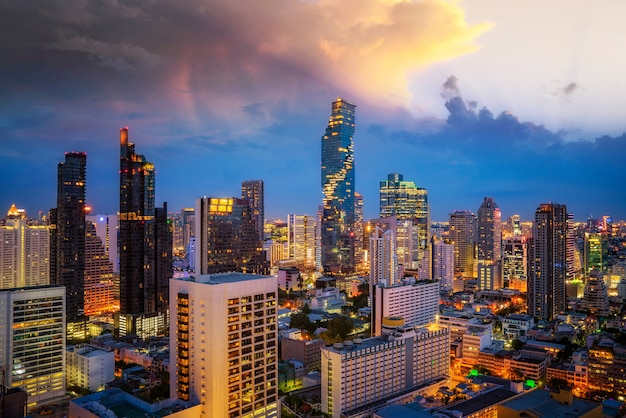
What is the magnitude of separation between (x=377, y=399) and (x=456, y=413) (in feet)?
11.6

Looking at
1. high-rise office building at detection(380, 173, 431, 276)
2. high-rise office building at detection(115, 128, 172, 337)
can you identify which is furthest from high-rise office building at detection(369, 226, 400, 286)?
high-rise office building at detection(380, 173, 431, 276)

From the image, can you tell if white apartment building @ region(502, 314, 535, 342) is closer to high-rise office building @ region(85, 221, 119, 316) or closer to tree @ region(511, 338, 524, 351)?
tree @ region(511, 338, 524, 351)

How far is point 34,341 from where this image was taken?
19.2 metres

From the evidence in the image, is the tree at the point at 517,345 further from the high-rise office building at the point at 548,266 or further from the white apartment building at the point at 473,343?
the high-rise office building at the point at 548,266

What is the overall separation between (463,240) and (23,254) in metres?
47.2

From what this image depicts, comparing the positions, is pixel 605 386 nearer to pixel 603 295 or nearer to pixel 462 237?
pixel 603 295

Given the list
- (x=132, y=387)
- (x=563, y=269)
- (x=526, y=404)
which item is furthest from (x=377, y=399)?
(x=563, y=269)

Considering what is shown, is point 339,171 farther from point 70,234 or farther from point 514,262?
point 70,234

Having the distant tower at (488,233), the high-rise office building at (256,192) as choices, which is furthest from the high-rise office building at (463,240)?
the high-rise office building at (256,192)

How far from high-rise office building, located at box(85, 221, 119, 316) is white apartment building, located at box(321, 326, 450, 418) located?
23.8 metres

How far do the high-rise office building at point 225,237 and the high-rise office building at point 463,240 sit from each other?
3139 cm

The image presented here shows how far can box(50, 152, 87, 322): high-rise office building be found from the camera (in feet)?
107

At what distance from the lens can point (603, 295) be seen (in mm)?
35125

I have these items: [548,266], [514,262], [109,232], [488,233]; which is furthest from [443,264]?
[109,232]
